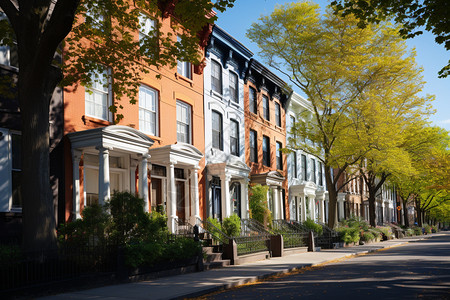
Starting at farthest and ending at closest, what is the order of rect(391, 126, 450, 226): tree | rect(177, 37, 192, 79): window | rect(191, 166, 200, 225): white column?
1. rect(391, 126, 450, 226): tree
2. rect(177, 37, 192, 79): window
3. rect(191, 166, 200, 225): white column

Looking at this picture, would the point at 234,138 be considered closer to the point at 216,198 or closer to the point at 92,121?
the point at 216,198

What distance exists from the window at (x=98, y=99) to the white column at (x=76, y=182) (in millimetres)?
1733

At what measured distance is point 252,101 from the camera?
28547mm

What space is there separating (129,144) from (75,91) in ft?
7.92

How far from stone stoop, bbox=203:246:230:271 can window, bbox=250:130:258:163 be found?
11059 millimetres

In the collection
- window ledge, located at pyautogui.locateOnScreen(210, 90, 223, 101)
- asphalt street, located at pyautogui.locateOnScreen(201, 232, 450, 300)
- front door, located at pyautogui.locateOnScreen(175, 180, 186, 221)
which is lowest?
asphalt street, located at pyautogui.locateOnScreen(201, 232, 450, 300)

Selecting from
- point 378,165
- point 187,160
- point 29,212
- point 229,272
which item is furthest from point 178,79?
point 378,165

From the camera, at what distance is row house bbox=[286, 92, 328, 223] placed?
33.5 m

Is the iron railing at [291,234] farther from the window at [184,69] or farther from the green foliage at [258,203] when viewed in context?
the window at [184,69]

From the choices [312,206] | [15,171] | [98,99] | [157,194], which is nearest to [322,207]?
[312,206]

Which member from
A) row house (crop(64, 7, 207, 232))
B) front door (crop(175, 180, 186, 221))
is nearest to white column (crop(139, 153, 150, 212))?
row house (crop(64, 7, 207, 232))

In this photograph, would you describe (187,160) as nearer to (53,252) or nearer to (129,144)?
(129,144)

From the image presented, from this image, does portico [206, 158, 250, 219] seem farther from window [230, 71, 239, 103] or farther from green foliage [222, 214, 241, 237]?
window [230, 71, 239, 103]

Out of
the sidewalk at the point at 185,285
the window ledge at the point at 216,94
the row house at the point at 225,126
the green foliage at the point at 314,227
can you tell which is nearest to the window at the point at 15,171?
the sidewalk at the point at 185,285
